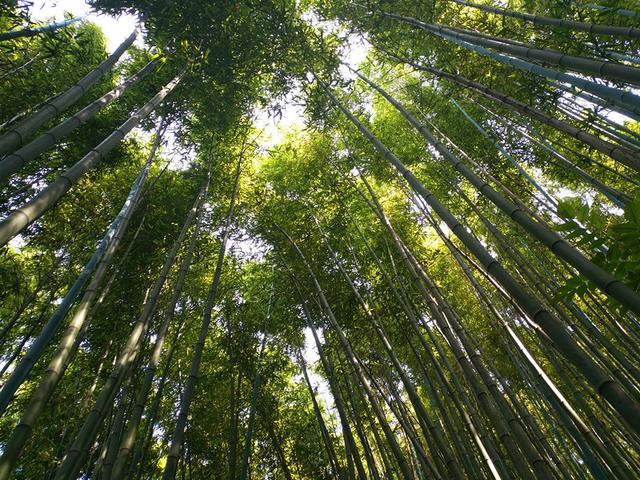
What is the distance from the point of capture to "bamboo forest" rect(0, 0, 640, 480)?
3125mm

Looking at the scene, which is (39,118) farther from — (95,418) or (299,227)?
(299,227)

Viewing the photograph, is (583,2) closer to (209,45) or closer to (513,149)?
(513,149)

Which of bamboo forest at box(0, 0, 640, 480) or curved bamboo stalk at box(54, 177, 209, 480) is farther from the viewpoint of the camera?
bamboo forest at box(0, 0, 640, 480)

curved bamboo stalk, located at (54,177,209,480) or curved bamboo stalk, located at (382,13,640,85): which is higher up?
curved bamboo stalk, located at (382,13,640,85)

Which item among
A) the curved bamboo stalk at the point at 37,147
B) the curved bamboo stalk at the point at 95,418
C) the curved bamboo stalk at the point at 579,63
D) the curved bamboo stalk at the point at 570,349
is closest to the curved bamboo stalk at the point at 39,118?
the curved bamboo stalk at the point at 37,147

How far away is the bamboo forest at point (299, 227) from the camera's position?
123 inches

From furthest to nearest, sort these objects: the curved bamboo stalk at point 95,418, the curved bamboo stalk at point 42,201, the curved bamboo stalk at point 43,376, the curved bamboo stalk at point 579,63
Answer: the curved bamboo stalk at point 95,418, the curved bamboo stalk at point 579,63, the curved bamboo stalk at point 43,376, the curved bamboo stalk at point 42,201

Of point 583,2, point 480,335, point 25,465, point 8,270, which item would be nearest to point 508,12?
point 583,2

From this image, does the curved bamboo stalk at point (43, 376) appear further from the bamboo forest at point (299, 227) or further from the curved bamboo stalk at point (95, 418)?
the curved bamboo stalk at point (95, 418)

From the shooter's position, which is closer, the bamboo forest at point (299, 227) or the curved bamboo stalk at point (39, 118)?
the curved bamboo stalk at point (39, 118)

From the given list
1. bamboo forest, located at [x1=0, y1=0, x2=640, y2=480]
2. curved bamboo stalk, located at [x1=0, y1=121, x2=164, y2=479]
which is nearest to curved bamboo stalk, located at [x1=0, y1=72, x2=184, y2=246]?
curved bamboo stalk, located at [x1=0, y1=121, x2=164, y2=479]

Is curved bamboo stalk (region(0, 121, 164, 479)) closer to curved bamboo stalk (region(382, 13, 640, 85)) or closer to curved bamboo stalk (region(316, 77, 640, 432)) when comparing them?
curved bamboo stalk (region(316, 77, 640, 432))

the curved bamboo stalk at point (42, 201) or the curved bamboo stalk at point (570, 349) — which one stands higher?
the curved bamboo stalk at point (42, 201)

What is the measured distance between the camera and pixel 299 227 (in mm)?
5691
